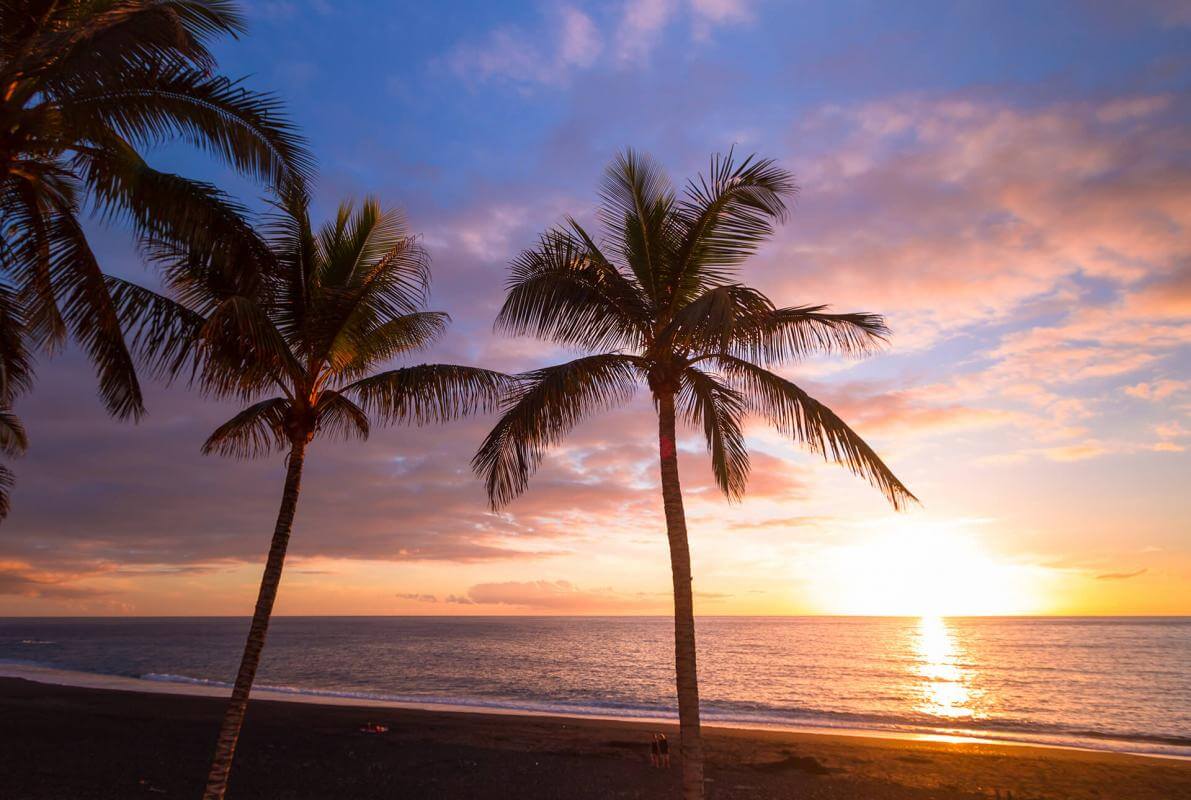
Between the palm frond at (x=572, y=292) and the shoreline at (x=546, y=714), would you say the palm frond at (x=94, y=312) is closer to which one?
the palm frond at (x=572, y=292)

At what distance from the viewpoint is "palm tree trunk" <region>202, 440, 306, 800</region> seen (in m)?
8.77

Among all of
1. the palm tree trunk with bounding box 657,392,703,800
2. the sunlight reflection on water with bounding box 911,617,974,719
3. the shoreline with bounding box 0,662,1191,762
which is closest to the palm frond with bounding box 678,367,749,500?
the palm tree trunk with bounding box 657,392,703,800

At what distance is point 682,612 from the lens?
346 inches

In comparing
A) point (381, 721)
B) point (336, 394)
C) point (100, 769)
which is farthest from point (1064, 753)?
point (100, 769)

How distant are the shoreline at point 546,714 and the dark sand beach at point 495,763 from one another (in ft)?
5.67

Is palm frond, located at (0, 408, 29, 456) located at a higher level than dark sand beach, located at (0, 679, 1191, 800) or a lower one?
higher

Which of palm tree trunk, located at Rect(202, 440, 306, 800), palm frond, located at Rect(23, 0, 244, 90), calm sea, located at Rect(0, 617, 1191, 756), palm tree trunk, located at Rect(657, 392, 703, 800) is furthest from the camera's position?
calm sea, located at Rect(0, 617, 1191, 756)

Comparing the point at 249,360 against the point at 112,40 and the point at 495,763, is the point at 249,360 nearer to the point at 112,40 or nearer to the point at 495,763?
the point at 112,40

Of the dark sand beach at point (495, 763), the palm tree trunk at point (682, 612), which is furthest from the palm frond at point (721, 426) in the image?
the dark sand beach at point (495, 763)

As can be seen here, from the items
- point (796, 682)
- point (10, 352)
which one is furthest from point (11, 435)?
point (796, 682)

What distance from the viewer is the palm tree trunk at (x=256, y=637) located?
28.8ft

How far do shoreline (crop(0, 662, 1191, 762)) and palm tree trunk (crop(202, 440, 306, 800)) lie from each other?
19.4 metres

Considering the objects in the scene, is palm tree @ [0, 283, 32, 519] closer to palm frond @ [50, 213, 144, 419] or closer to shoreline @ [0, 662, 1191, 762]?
palm frond @ [50, 213, 144, 419]

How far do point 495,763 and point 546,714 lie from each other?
13438 millimetres
